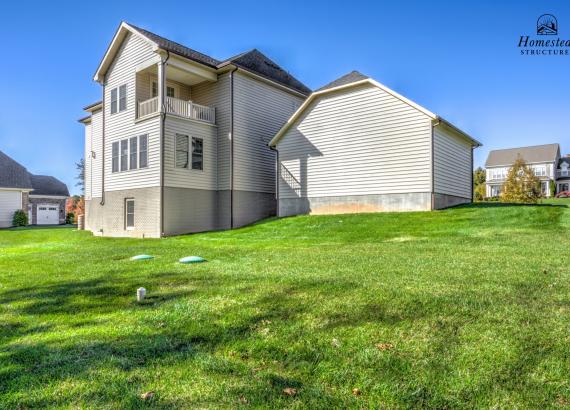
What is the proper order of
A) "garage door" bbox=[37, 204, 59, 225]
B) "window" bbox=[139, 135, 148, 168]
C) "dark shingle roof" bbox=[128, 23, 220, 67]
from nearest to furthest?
1. "dark shingle roof" bbox=[128, 23, 220, 67]
2. "window" bbox=[139, 135, 148, 168]
3. "garage door" bbox=[37, 204, 59, 225]

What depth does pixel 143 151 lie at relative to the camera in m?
17.0

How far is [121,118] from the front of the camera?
18203mm

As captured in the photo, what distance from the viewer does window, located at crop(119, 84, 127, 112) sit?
1822 centimetres

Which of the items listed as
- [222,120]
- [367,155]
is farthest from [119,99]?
[367,155]

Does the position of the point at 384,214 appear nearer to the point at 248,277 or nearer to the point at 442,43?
the point at 442,43

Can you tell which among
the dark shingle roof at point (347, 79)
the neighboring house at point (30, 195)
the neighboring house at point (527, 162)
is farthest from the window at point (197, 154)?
the neighboring house at point (527, 162)

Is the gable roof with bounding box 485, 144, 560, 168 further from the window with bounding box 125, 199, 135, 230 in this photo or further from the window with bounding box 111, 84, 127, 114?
the window with bounding box 125, 199, 135, 230

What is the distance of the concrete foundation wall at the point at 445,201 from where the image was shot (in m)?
14.7

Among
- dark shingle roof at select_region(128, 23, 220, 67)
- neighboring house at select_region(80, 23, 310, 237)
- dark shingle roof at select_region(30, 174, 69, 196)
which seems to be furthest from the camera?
dark shingle roof at select_region(30, 174, 69, 196)

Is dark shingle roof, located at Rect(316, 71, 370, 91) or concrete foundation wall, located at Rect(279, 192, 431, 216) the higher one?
dark shingle roof, located at Rect(316, 71, 370, 91)

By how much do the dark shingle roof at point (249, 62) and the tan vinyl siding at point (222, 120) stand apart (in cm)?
97

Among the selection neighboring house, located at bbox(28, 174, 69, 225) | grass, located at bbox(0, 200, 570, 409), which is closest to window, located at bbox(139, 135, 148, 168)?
grass, located at bbox(0, 200, 570, 409)

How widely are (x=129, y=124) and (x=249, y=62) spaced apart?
690 centimetres

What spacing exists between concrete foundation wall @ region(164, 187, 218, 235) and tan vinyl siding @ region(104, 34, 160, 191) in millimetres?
1052
